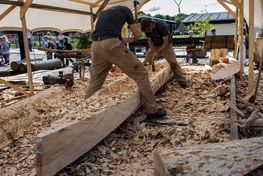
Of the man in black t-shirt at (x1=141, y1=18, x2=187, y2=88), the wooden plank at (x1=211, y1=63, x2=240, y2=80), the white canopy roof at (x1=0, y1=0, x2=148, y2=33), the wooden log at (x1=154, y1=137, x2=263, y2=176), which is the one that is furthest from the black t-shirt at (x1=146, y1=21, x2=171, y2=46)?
the wooden log at (x1=154, y1=137, x2=263, y2=176)

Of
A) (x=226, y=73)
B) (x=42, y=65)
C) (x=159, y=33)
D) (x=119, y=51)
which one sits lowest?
(x=226, y=73)

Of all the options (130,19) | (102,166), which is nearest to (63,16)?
(130,19)

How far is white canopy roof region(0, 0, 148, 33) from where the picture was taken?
316 inches

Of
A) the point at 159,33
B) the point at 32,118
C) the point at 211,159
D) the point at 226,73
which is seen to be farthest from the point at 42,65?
the point at 211,159

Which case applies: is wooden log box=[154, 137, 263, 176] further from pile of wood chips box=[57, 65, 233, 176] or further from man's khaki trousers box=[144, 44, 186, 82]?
man's khaki trousers box=[144, 44, 186, 82]

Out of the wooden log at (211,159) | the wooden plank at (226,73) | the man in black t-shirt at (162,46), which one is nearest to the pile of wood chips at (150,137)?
the wooden log at (211,159)

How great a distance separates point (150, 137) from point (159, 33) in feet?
10.9

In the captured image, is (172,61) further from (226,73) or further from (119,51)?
(119,51)

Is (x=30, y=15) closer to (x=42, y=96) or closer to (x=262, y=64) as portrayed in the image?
(x=42, y=96)

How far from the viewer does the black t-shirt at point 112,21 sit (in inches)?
180

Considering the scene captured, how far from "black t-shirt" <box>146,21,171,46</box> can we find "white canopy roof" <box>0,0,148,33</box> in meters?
2.79

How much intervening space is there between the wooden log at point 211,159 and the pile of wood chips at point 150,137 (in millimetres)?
857

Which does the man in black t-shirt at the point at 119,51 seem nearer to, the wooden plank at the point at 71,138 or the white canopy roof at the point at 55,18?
the wooden plank at the point at 71,138

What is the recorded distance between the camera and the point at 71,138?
10.6 ft
